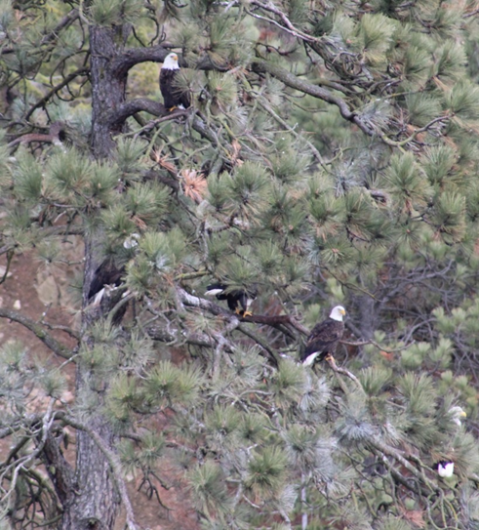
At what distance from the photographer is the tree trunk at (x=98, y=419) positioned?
13.6 feet

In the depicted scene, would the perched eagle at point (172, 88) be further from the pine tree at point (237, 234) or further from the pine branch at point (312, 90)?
the pine branch at point (312, 90)

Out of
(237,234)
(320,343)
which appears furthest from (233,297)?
(237,234)

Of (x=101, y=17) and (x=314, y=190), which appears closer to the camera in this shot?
(x=314, y=190)

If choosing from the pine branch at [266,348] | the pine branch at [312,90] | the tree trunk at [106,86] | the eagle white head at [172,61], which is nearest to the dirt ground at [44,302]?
the tree trunk at [106,86]

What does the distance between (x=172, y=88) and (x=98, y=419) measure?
1868mm

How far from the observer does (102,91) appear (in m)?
4.38

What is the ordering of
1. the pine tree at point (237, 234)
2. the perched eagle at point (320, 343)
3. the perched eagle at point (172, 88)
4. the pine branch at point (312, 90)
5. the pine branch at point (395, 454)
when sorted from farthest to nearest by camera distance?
1. the perched eagle at point (320, 343)
2. the perched eagle at point (172, 88)
3. the pine branch at point (312, 90)
4. the pine branch at point (395, 454)
5. the pine tree at point (237, 234)

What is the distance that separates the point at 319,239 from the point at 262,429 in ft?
2.80


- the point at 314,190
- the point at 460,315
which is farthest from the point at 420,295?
the point at 314,190

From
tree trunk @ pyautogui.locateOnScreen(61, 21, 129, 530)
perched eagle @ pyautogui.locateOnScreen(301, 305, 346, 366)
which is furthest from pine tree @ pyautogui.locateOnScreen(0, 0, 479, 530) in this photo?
perched eagle @ pyautogui.locateOnScreen(301, 305, 346, 366)

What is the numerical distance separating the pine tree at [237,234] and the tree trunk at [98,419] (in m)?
0.01

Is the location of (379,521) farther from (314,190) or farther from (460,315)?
(460,315)

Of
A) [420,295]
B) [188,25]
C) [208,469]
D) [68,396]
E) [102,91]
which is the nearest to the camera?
[208,469]

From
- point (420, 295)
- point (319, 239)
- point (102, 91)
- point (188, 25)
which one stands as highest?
point (188, 25)
